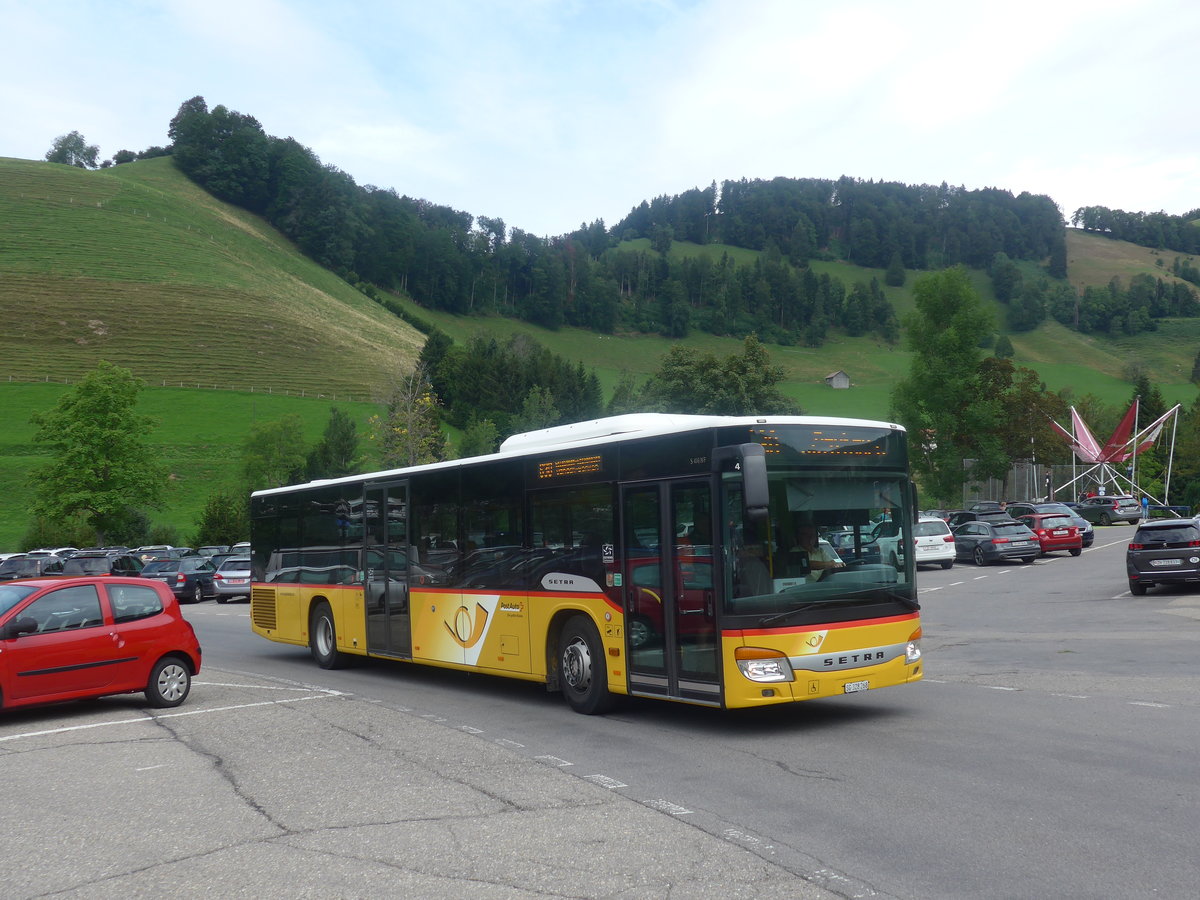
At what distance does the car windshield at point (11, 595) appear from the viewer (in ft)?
37.2

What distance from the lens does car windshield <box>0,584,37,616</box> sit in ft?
37.2

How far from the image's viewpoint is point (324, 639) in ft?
54.9

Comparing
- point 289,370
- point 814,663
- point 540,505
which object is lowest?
point 814,663

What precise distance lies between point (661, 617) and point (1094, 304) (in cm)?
17330

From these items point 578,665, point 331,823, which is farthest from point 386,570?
point 331,823

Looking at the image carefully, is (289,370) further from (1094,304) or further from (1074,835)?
(1094,304)

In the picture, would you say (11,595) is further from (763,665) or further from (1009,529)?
(1009,529)

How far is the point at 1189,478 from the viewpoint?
286ft

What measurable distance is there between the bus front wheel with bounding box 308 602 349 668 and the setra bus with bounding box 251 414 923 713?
335 centimetres

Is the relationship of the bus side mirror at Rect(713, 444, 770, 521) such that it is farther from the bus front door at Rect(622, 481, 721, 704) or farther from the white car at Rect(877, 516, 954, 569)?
the white car at Rect(877, 516, 954, 569)

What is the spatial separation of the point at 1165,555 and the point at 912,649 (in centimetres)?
1580

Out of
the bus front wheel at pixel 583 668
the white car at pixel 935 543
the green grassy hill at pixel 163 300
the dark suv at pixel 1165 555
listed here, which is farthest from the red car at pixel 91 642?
the green grassy hill at pixel 163 300

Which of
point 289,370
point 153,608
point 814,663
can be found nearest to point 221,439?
point 289,370

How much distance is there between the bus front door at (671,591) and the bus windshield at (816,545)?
0.29 meters
